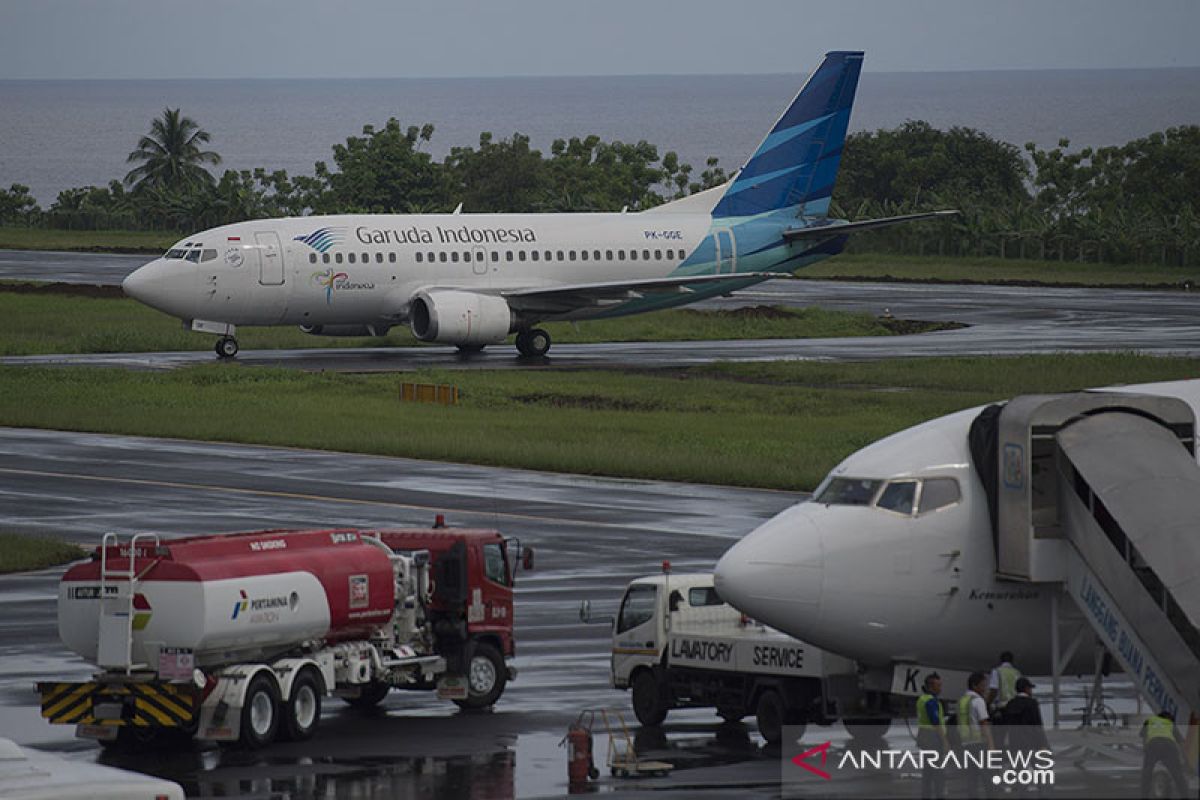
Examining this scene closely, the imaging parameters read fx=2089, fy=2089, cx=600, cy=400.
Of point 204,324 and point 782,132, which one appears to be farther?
point 782,132

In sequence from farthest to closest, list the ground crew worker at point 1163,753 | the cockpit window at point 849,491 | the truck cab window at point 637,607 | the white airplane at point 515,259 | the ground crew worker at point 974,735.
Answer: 1. the white airplane at point 515,259
2. the truck cab window at point 637,607
3. the cockpit window at point 849,491
4. the ground crew worker at point 974,735
5. the ground crew worker at point 1163,753

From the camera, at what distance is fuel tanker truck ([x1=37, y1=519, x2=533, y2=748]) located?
84.0ft

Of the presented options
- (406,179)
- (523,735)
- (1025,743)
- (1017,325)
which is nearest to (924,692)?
(1025,743)

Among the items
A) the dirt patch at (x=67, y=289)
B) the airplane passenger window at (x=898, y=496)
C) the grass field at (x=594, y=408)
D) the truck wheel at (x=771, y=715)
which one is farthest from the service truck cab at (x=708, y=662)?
the dirt patch at (x=67, y=289)

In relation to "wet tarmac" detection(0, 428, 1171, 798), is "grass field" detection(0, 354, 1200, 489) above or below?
above

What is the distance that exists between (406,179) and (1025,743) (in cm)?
12650

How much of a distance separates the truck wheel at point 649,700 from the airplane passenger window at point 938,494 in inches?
223

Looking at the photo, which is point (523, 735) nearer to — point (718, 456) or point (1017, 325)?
point (718, 456)

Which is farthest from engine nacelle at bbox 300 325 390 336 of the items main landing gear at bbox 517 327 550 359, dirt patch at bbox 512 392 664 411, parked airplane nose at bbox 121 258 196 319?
dirt patch at bbox 512 392 664 411

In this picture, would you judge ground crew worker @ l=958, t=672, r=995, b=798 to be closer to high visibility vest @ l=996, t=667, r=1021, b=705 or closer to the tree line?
high visibility vest @ l=996, t=667, r=1021, b=705

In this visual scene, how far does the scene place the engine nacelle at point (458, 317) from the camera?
7325cm

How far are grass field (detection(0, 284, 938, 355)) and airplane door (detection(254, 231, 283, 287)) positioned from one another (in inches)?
416

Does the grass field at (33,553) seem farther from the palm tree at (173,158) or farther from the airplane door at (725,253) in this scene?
the palm tree at (173,158)

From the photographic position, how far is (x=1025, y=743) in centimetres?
2239
